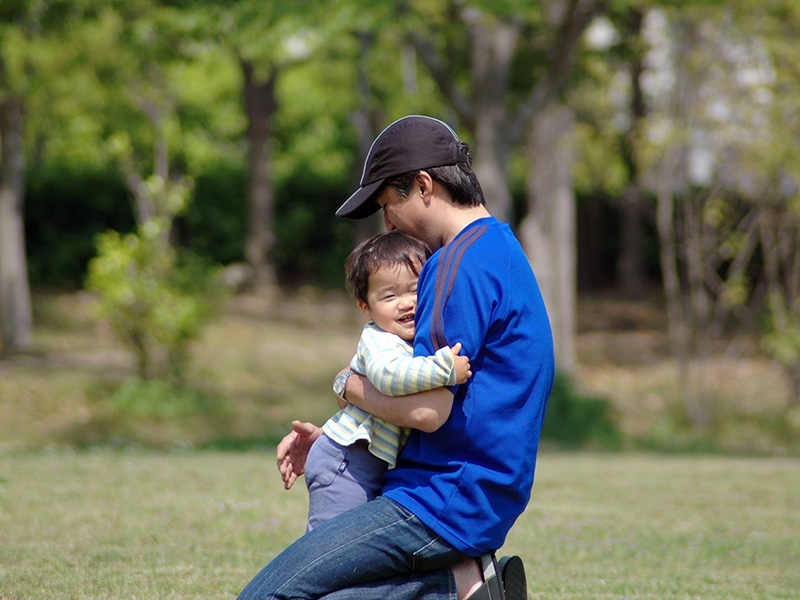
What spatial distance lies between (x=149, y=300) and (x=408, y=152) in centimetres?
824

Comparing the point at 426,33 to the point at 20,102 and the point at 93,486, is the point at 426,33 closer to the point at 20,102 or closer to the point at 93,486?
the point at 20,102

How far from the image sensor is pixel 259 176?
1959 centimetres

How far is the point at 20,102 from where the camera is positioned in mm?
13773

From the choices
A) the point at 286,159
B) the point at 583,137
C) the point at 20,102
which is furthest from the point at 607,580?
the point at 286,159

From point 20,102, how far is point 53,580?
11482 mm

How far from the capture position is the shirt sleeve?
2619 millimetres

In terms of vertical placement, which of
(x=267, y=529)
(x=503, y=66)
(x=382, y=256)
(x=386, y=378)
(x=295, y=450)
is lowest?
(x=267, y=529)

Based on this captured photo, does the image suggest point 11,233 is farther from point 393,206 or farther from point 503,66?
point 393,206

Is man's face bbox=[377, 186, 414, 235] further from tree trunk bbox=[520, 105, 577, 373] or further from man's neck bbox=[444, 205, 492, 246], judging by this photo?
tree trunk bbox=[520, 105, 577, 373]

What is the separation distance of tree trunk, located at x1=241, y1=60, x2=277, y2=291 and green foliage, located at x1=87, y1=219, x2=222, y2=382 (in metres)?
8.67

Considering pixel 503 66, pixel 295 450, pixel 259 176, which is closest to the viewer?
pixel 295 450

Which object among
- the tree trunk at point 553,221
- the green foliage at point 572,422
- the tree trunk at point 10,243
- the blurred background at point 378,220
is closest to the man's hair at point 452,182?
the blurred background at point 378,220

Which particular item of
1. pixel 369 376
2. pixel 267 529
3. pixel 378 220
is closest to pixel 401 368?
pixel 369 376

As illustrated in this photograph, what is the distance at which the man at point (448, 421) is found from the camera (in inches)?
107
